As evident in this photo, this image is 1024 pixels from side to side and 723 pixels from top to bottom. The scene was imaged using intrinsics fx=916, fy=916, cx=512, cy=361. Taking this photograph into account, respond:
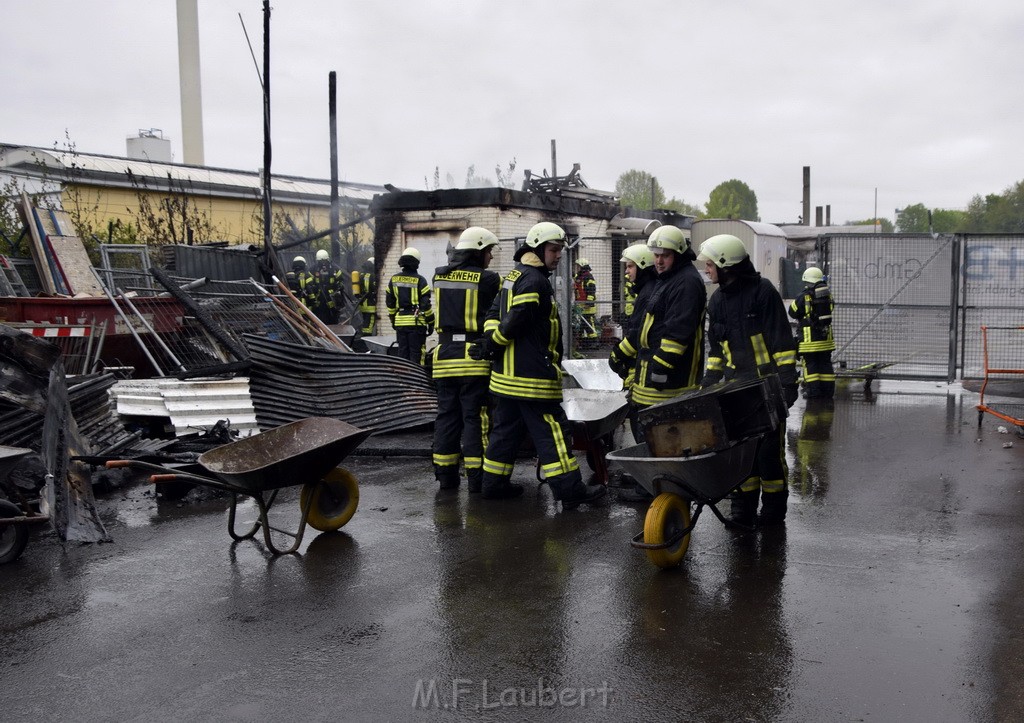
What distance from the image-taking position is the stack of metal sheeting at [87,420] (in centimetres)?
688

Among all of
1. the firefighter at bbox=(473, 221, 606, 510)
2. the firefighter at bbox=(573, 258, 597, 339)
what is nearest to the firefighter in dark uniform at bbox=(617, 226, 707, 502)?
the firefighter at bbox=(473, 221, 606, 510)

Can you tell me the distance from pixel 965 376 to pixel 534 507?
9.63 meters

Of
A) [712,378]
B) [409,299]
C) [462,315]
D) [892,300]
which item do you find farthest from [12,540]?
[892,300]

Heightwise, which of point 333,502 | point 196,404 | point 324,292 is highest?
point 324,292

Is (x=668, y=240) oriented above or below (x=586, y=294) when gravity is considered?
above

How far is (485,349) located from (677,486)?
1.98 meters

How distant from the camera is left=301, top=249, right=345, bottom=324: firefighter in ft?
49.1

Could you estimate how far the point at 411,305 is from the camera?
38.9ft

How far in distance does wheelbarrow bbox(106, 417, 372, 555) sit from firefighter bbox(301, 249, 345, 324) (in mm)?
9129

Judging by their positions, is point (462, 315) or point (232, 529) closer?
point (232, 529)

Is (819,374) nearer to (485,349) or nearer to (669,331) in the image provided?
(669,331)

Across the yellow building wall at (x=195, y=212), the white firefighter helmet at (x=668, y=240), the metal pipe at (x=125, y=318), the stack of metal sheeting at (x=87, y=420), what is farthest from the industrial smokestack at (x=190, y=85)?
the white firefighter helmet at (x=668, y=240)

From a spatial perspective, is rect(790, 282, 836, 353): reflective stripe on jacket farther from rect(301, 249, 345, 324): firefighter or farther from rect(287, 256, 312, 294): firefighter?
rect(287, 256, 312, 294): firefighter

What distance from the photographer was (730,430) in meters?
5.48
